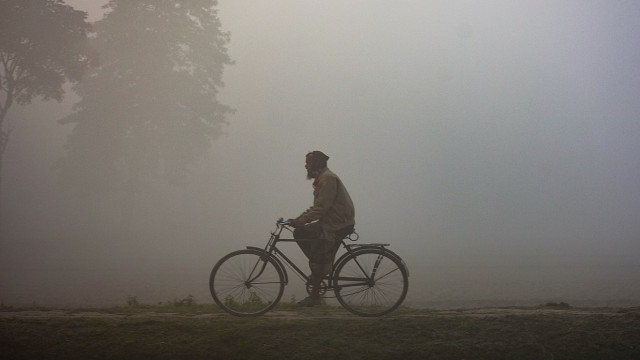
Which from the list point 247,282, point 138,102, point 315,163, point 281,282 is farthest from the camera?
point 138,102

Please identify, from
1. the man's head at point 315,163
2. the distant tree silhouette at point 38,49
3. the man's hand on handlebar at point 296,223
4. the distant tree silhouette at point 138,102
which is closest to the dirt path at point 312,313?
the man's hand on handlebar at point 296,223

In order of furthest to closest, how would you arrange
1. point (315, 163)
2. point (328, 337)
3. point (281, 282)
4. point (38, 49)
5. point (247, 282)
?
point (38, 49) → point (315, 163) → point (247, 282) → point (281, 282) → point (328, 337)

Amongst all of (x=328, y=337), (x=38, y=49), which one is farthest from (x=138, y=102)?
(x=328, y=337)

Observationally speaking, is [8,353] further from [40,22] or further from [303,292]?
[40,22]

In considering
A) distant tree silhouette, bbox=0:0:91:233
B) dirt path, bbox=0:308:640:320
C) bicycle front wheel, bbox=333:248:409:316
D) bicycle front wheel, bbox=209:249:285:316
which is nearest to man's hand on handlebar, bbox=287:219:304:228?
bicycle front wheel, bbox=209:249:285:316

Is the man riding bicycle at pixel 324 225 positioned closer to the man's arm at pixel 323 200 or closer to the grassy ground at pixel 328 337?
the man's arm at pixel 323 200

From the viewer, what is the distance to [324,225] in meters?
7.95

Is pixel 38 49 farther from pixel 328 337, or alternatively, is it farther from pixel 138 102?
pixel 328 337

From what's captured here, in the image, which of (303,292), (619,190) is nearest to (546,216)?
(619,190)

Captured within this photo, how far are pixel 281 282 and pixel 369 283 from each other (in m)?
1.25

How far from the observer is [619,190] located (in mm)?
110250

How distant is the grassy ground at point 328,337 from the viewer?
5.95 m

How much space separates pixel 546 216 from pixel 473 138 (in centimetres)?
6986

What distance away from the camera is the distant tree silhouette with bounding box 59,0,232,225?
104 feet
